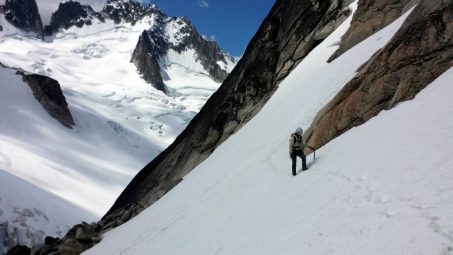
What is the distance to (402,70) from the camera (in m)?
15.9

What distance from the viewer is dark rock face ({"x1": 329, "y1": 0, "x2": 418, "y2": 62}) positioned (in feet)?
92.3

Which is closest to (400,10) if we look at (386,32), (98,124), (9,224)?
(386,32)

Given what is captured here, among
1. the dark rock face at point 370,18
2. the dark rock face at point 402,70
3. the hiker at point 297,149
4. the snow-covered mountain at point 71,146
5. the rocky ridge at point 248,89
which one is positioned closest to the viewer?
the dark rock face at point 402,70

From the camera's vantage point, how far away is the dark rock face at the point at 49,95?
123938mm

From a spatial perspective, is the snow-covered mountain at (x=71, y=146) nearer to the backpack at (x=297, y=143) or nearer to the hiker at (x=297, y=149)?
the hiker at (x=297, y=149)

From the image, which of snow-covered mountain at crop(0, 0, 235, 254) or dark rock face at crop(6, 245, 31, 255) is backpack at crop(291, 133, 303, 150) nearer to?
dark rock face at crop(6, 245, 31, 255)

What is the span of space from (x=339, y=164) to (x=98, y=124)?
421 ft

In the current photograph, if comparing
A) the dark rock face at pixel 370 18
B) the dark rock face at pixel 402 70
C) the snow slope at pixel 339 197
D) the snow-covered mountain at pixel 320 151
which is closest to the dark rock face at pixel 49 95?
the snow-covered mountain at pixel 320 151

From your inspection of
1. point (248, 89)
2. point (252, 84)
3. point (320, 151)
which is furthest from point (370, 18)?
point (320, 151)

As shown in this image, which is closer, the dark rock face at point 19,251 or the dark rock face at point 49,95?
the dark rock face at point 19,251

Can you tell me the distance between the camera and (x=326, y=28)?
3966 cm

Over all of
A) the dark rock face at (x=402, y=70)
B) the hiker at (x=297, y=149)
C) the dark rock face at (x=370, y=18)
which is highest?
the dark rock face at (x=370, y=18)

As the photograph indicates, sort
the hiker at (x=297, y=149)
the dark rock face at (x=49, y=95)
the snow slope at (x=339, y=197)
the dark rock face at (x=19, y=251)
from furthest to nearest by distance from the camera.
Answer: the dark rock face at (x=49, y=95) < the dark rock face at (x=19, y=251) < the hiker at (x=297, y=149) < the snow slope at (x=339, y=197)

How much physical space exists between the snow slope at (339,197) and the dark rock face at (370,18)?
3.26m
